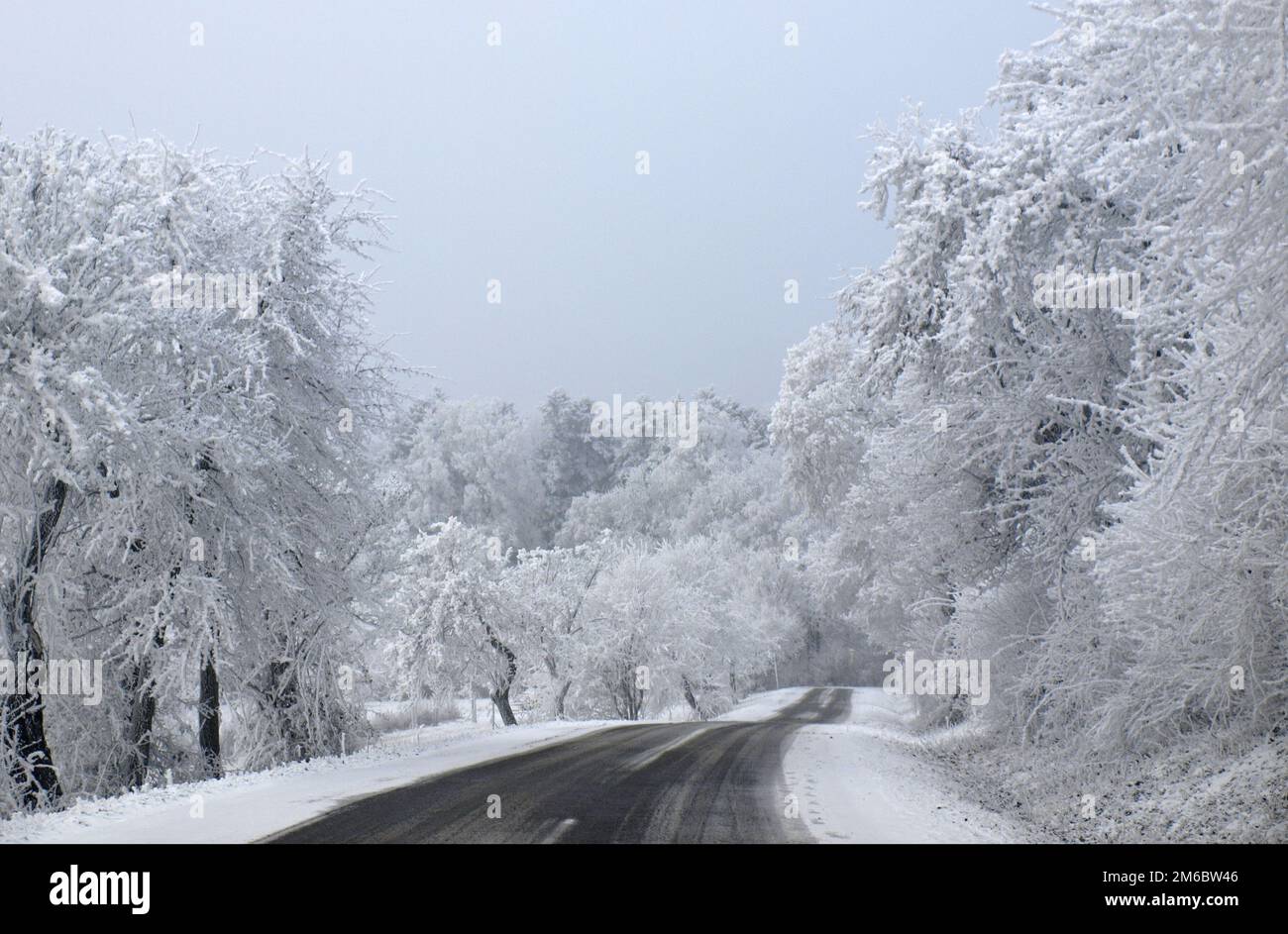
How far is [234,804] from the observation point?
10602mm

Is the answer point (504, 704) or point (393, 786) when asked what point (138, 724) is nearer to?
point (393, 786)

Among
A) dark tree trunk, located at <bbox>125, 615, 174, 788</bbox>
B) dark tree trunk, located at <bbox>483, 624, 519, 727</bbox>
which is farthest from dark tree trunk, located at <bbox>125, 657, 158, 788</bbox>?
dark tree trunk, located at <bbox>483, 624, 519, 727</bbox>

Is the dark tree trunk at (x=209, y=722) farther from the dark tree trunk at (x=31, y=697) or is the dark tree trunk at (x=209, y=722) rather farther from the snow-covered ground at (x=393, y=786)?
the dark tree trunk at (x=31, y=697)

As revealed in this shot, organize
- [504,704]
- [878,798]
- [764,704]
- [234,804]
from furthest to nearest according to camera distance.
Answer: [764,704], [504,704], [878,798], [234,804]

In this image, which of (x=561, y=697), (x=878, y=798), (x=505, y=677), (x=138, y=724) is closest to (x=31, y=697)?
(x=138, y=724)

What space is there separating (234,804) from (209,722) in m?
6.92

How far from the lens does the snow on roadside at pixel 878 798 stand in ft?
31.0

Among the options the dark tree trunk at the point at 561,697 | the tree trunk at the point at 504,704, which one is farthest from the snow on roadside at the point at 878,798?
the dark tree trunk at the point at 561,697

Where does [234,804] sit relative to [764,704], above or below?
above

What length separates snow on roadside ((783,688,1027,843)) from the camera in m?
9.46

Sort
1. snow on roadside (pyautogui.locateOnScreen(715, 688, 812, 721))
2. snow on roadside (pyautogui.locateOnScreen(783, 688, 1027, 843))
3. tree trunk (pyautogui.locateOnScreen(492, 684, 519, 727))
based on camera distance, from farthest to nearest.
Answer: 1. snow on roadside (pyautogui.locateOnScreen(715, 688, 812, 721))
2. tree trunk (pyautogui.locateOnScreen(492, 684, 519, 727))
3. snow on roadside (pyautogui.locateOnScreen(783, 688, 1027, 843))

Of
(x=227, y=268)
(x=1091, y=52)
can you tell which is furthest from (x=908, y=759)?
(x=227, y=268)

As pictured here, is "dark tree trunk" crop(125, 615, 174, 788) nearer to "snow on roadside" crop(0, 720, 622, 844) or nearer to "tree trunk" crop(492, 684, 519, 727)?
"snow on roadside" crop(0, 720, 622, 844)

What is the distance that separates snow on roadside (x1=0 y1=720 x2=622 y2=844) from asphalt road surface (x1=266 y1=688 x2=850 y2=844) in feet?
1.43
